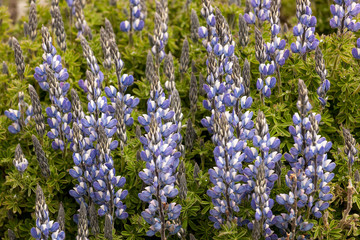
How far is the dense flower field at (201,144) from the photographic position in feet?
10.1

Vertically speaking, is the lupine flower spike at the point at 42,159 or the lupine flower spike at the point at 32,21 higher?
the lupine flower spike at the point at 32,21

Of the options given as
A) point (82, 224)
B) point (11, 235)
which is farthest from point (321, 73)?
point (11, 235)

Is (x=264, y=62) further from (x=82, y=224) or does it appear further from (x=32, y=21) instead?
(x=32, y=21)

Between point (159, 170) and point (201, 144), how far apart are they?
905 mm

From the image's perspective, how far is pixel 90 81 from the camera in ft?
11.1

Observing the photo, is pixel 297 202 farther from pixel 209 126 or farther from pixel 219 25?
pixel 219 25

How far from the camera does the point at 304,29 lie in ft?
12.0

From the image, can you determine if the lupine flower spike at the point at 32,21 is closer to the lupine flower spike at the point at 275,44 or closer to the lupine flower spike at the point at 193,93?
the lupine flower spike at the point at 193,93

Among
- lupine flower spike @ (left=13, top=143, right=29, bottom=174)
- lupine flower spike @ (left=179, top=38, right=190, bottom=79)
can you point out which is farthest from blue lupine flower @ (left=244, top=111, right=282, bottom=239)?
lupine flower spike @ (left=13, top=143, right=29, bottom=174)

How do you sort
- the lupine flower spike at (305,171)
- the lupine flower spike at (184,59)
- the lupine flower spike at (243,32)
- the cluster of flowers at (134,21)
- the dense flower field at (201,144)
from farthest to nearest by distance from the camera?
the cluster of flowers at (134,21) < the lupine flower spike at (184,59) < the lupine flower spike at (243,32) < the dense flower field at (201,144) < the lupine flower spike at (305,171)

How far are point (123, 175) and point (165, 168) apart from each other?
0.77 metres

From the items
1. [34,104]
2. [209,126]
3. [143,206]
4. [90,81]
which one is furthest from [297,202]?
[34,104]

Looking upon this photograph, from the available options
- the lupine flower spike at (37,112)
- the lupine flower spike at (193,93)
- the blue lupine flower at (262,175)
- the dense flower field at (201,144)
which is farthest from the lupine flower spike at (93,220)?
the lupine flower spike at (193,93)

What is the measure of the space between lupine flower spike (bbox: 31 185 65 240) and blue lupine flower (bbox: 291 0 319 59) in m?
2.24
